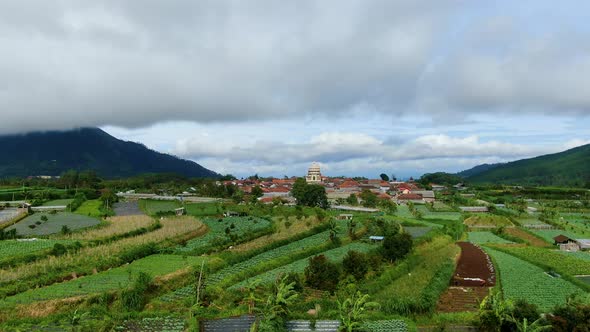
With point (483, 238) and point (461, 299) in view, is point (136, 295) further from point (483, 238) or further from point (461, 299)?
point (483, 238)

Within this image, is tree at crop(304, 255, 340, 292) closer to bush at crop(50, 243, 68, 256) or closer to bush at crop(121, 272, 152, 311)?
bush at crop(121, 272, 152, 311)

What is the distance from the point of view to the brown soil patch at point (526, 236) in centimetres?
4844

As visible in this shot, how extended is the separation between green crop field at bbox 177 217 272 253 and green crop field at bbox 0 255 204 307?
3566 millimetres

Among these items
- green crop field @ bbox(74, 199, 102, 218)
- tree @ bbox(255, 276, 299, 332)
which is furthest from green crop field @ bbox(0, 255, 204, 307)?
green crop field @ bbox(74, 199, 102, 218)

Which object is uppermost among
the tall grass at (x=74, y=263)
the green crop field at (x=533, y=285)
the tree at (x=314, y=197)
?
the tree at (x=314, y=197)

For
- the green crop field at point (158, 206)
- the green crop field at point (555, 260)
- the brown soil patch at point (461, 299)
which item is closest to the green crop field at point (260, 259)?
the brown soil patch at point (461, 299)

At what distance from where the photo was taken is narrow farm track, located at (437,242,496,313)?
77.4 feet

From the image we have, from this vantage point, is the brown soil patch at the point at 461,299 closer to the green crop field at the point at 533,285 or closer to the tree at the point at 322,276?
the green crop field at the point at 533,285

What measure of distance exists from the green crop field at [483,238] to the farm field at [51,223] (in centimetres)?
4504

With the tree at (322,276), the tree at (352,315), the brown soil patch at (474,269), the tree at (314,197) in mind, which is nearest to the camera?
the tree at (352,315)

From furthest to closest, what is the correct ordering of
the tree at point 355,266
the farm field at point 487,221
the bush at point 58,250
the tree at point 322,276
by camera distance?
the farm field at point 487,221, the bush at point 58,250, the tree at point 355,266, the tree at point 322,276

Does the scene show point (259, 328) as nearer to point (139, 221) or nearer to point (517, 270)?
point (517, 270)

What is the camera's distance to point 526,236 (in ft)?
174

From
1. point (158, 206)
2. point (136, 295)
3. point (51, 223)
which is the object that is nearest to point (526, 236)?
point (136, 295)
